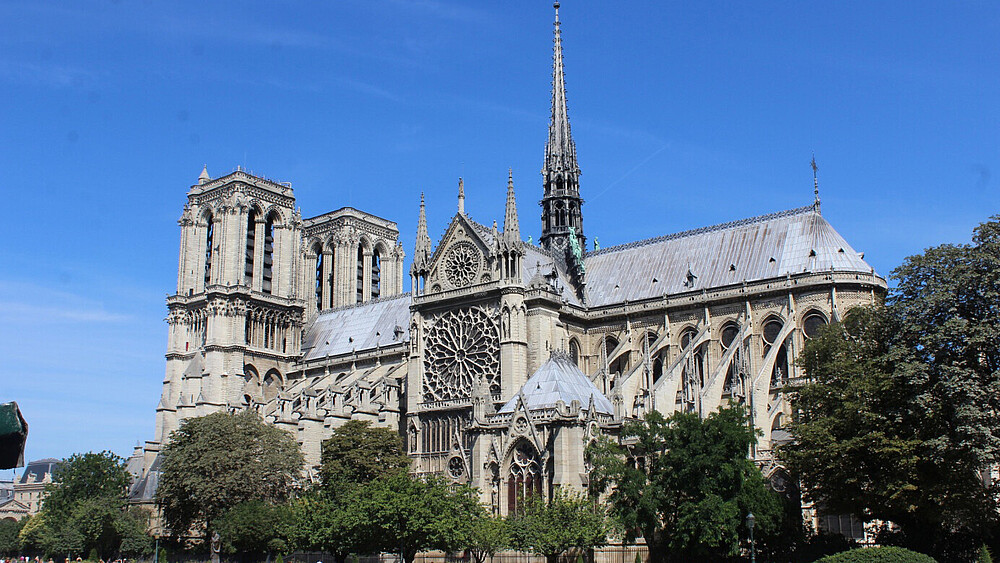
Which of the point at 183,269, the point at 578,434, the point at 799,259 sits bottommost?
the point at 578,434

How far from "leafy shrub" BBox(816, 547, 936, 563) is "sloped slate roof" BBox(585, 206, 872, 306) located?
101 ft

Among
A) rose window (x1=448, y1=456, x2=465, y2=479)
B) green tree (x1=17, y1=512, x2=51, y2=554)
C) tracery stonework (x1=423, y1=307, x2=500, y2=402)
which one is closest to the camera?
rose window (x1=448, y1=456, x2=465, y2=479)

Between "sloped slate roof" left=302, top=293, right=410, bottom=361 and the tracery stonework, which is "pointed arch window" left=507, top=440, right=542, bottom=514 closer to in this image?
the tracery stonework

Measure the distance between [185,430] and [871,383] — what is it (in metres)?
41.2

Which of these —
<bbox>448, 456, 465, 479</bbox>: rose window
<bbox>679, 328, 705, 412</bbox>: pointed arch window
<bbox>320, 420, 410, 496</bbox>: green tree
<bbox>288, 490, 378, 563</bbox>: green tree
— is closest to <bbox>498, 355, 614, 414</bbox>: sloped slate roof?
<bbox>448, 456, 465, 479</bbox>: rose window

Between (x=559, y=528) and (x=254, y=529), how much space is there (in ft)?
67.3

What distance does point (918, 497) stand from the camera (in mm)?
36969

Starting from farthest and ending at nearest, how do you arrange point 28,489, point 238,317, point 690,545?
point 28,489
point 238,317
point 690,545

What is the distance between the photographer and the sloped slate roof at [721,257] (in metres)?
62.0

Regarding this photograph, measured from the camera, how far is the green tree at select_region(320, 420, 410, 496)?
59.8m

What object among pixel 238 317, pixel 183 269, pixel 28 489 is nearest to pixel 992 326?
pixel 238 317

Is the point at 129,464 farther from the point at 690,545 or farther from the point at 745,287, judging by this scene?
the point at 690,545

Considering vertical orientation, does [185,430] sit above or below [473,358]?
below

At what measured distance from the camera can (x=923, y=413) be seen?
36188mm
